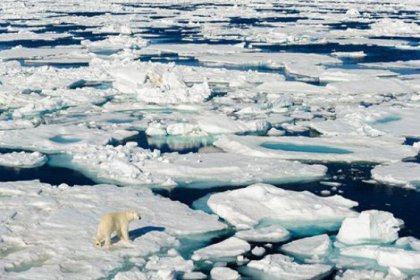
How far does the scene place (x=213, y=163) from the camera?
13008mm

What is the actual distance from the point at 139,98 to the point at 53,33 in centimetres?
2021

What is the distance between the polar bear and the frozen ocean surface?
15cm

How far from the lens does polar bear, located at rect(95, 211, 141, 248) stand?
8.76 metres

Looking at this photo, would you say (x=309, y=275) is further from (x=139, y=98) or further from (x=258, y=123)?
(x=139, y=98)

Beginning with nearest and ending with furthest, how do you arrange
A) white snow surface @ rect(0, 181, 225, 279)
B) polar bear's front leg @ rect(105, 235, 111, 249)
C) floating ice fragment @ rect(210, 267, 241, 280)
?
floating ice fragment @ rect(210, 267, 241, 280), white snow surface @ rect(0, 181, 225, 279), polar bear's front leg @ rect(105, 235, 111, 249)

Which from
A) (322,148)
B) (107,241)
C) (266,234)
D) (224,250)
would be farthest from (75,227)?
(322,148)

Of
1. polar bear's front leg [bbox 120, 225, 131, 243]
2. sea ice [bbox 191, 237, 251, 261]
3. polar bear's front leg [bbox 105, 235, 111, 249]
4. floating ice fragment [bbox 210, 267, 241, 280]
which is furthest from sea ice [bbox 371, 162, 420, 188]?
polar bear's front leg [bbox 105, 235, 111, 249]

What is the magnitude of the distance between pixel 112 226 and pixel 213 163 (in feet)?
14.8

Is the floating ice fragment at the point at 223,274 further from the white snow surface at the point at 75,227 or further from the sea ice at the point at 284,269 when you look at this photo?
the white snow surface at the point at 75,227

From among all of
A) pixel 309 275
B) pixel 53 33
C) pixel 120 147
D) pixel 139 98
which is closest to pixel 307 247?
pixel 309 275

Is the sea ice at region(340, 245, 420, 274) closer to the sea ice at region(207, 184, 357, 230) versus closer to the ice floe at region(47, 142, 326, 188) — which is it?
the sea ice at region(207, 184, 357, 230)

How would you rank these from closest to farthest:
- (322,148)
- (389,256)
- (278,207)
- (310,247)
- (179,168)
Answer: (389,256) → (310,247) → (278,207) → (179,168) → (322,148)

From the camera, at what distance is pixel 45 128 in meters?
15.9

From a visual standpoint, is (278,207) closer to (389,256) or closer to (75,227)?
(389,256)
